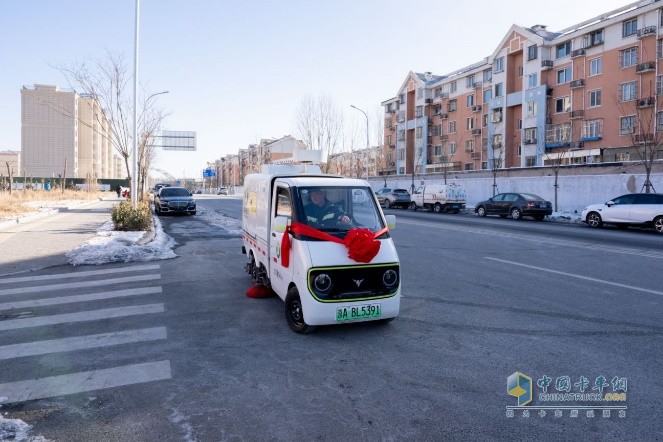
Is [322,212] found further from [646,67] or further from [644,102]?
[646,67]

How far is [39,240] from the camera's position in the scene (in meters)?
14.0

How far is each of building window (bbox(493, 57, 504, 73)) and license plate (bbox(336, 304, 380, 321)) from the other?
167 ft

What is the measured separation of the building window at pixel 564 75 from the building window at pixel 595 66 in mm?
2537

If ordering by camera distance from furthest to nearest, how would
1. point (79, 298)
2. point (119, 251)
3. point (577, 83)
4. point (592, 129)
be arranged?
point (577, 83) → point (592, 129) → point (119, 251) → point (79, 298)

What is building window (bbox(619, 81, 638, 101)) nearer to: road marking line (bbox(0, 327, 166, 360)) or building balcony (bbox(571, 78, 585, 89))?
building balcony (bbox(571, 78, 585, 89))

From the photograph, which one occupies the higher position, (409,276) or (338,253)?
(338,253)

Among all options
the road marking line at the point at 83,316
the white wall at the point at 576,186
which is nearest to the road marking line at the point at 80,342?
the road marking line at the point at 83,316

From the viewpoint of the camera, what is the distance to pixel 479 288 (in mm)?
8172

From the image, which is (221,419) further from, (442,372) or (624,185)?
(624,185)

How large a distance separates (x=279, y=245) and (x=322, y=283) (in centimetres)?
113

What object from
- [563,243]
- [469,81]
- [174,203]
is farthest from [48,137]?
[563,243]

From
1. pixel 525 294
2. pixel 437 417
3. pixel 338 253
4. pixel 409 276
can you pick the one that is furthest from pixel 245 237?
pixel 437 417

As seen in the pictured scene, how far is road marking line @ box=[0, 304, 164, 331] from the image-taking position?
6.18 m

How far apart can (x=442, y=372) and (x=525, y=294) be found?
3790mm
